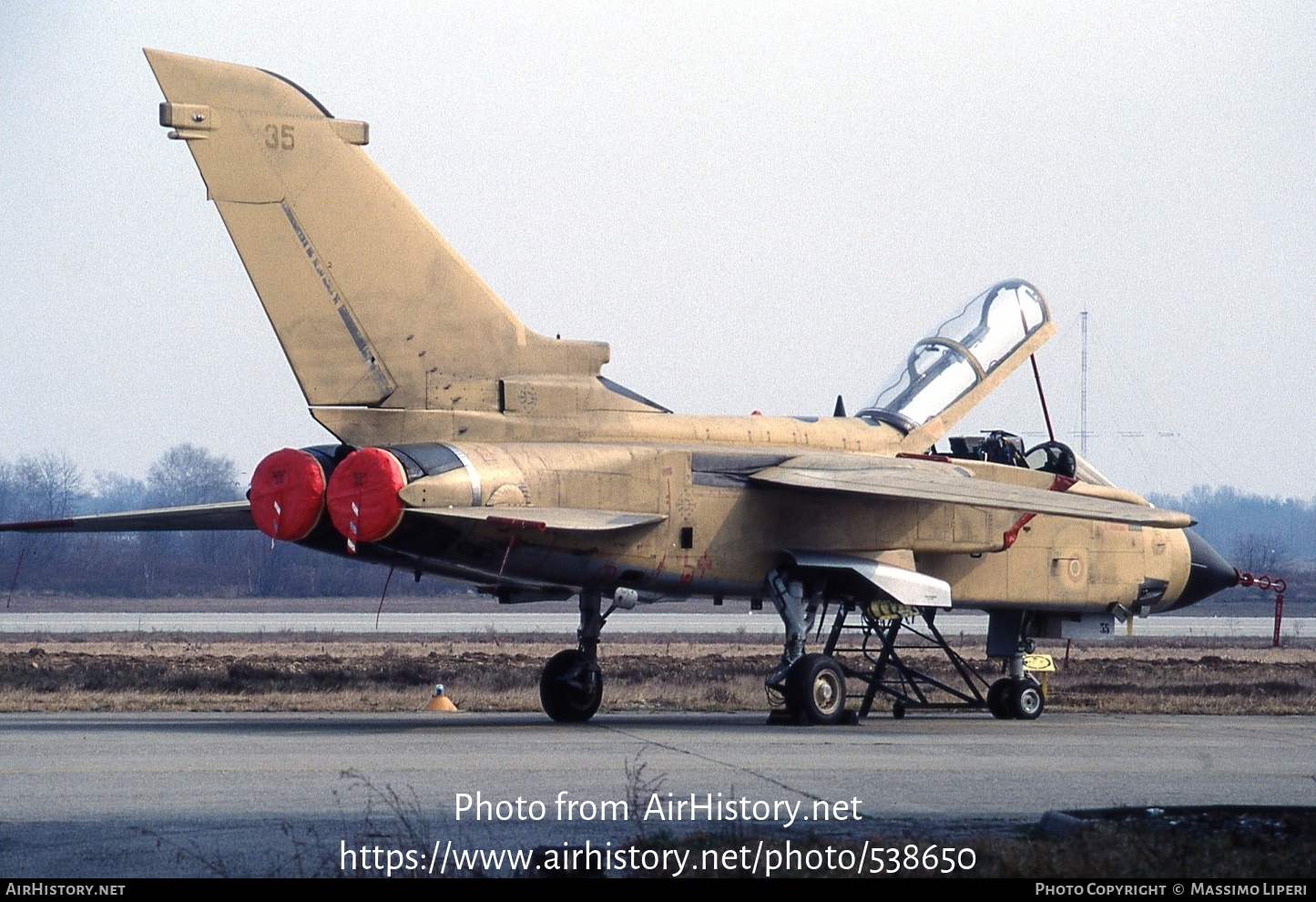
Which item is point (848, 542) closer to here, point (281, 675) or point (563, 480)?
point (563, 480)

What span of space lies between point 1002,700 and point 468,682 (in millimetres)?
8855

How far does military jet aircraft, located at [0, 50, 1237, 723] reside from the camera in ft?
49.8

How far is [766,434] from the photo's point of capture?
60.5 feet

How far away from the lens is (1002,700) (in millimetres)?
20344

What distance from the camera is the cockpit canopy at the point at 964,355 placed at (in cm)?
1991

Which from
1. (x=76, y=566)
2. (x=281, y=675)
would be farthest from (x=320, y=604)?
(x=281, y=675)

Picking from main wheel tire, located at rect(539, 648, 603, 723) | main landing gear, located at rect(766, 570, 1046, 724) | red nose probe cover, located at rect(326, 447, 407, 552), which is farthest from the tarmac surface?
red nose probe cover, located at rect(326, 447, 407, 552)

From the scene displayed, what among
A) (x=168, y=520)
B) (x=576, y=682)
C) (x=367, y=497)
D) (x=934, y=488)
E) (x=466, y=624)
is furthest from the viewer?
(x=466, y=624)

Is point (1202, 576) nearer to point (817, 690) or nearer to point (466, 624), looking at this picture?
point (817, 690)

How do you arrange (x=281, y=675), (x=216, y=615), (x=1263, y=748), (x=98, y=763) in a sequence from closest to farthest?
(x=98, y=763) → (x=1263, y=748) → (x=281, y=675) → (x=216, y=615)

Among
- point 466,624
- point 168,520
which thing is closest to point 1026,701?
point 168,520

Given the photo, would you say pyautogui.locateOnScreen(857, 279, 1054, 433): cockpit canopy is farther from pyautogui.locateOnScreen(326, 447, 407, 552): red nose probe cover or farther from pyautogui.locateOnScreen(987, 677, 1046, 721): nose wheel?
pyautogui.locateOnScreen(326, 447, 407, 552): red nose probe cover

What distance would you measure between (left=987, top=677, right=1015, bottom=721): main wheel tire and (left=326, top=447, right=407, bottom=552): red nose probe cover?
9095 millimetres

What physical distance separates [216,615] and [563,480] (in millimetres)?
49993
